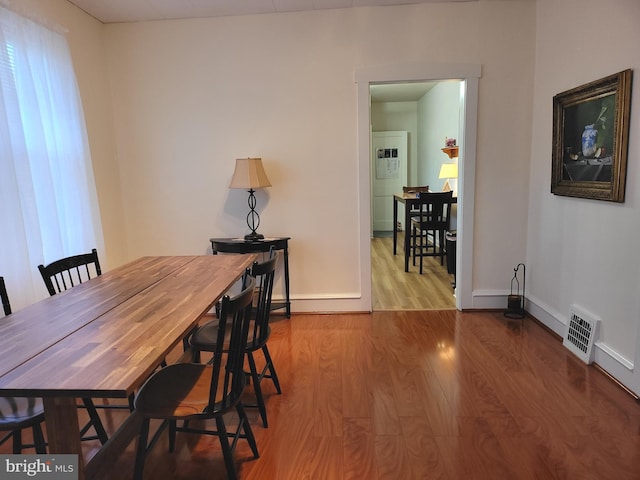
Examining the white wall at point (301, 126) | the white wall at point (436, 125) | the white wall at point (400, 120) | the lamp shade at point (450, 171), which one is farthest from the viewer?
the white wall at point (400, 120)

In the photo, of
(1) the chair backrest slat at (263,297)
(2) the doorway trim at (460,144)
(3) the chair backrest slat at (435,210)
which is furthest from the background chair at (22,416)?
(3) the chair backrest slat at (435,210)

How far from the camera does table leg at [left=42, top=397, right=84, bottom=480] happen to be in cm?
121

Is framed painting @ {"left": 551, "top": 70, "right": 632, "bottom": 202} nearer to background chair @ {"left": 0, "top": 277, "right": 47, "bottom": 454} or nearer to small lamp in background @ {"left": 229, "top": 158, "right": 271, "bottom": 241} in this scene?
small lamp in background @ {"left": 229, "top": 158, "right": 271, "bottom": 241}

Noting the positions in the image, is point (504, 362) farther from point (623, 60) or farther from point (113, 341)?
point (113, 341)

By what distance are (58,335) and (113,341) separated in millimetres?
228

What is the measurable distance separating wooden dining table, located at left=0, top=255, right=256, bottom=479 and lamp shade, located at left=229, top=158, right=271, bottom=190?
4.32ft

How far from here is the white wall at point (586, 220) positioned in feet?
7.50

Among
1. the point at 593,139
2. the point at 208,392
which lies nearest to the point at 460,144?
the point at 593,139

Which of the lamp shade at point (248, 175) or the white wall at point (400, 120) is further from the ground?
the white wall at point (400, 120)

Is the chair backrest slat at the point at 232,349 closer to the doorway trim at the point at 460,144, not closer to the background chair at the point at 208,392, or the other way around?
the background chair at the point at 208,392

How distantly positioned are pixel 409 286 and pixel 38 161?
3598 mm

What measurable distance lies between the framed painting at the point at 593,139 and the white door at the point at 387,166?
194 inches

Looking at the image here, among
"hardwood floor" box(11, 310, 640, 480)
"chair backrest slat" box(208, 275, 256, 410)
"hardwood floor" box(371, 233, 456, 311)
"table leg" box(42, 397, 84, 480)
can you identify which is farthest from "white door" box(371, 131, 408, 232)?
"table leg" box(42, 397, 84, 480)

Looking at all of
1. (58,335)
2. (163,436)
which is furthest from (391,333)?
(58,335)
